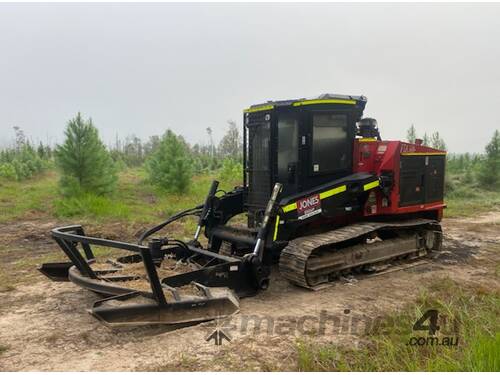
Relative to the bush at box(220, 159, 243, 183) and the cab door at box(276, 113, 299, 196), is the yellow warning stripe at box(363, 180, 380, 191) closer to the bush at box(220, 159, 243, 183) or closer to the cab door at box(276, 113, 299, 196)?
the cab door at box(276, 113, 299, 196)

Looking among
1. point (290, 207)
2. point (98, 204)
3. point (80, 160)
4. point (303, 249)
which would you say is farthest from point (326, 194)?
point (80, 160)

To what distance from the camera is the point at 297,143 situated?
696 cm

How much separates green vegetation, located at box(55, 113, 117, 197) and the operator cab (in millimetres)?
10303

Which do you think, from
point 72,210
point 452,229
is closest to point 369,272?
point 452,229

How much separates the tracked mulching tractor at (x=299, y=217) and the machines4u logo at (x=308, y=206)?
15mm

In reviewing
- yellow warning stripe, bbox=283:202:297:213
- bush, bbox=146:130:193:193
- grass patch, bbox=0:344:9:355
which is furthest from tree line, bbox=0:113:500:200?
grass patch, bbox=0:344:9:355

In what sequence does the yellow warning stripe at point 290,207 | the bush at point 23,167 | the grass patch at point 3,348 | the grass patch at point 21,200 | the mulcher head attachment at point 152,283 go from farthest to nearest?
1. the bush at point 23,167
2. the grass patch at point 21,200
3. the yellow warning stripe at point 290,207
4. the mulcher head attachment at point 152,283
5. the grass patch at point 3,348

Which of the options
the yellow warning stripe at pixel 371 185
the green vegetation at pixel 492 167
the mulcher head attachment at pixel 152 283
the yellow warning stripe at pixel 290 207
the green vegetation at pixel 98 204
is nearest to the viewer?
the mulcher head attachment at pixel 152 283

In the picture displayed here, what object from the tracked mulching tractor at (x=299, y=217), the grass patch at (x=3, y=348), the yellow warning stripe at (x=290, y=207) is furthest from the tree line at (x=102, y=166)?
the grass patch at (x=3, y=348)

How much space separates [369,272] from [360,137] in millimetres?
2337

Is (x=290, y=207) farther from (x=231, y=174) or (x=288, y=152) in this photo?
(x=231, y=174)

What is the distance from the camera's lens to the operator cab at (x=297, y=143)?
694cm

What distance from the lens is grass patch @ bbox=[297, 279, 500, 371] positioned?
3648 millimetres

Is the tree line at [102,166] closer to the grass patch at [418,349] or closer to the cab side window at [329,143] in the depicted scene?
the cab side window at [329,143]
